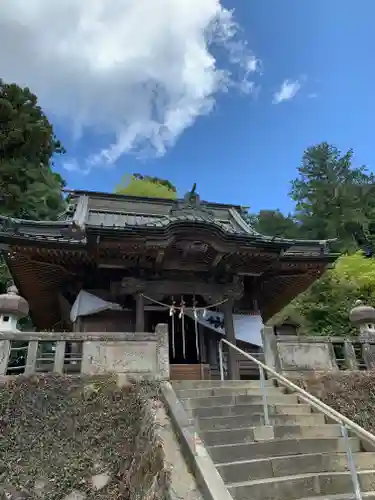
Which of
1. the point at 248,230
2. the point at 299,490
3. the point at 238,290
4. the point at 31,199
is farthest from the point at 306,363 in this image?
the point at 31,199

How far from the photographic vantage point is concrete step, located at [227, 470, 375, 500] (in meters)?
3.99

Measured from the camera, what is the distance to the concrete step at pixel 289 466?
4312mm

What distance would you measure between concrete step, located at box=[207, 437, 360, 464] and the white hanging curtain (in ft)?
17.6

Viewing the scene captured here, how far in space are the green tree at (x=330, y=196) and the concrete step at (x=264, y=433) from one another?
20993 mm

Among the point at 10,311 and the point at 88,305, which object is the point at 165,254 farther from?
the point at 10,311

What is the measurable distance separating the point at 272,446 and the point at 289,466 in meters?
0.38

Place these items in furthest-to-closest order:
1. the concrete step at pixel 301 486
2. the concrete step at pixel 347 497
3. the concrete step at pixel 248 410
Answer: the concrete step at pixel 248 410 < the concrete step at pixel 347 497 < the concrete step at pixel 301 486

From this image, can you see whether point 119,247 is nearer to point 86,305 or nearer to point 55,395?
point 86,305

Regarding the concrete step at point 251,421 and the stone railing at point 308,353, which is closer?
the concrete step at point 251,421

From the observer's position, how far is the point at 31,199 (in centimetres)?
2083

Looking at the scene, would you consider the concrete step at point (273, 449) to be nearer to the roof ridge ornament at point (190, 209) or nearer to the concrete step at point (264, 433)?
the concrete step at point (264, 433)

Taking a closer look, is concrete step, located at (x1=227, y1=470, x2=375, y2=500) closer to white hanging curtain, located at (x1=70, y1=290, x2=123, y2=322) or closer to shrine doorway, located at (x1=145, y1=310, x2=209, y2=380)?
shrine doorway, located at (x1=145, y1=310, x2=209, y2=380)

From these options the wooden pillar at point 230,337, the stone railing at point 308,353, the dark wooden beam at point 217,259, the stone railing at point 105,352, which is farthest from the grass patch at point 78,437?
the dark wooden beam at point 217,259

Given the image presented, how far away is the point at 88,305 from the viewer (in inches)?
367
